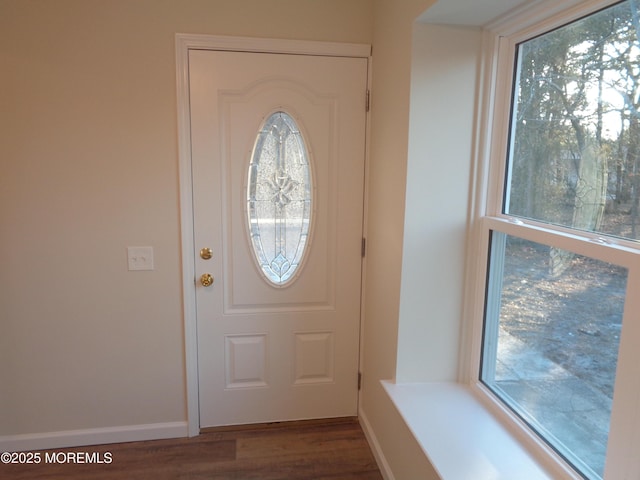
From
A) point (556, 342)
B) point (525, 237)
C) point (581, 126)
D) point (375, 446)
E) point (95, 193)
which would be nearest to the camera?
point (581, 126)

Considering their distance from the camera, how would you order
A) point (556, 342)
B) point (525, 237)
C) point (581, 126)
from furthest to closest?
1. point (525, 237)
2. point (556, 342)
3. point (581, 126)

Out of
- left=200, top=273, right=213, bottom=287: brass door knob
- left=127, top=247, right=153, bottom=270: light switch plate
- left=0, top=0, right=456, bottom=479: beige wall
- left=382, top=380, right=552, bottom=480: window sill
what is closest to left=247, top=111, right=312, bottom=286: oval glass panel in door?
left=200, top=273, right=213, bottom=287: brass door knob

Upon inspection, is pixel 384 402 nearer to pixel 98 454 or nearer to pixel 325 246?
pixel 325 246

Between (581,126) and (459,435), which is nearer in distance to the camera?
(581,126)

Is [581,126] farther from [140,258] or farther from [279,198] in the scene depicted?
[140,258]

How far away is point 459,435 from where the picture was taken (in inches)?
62.9

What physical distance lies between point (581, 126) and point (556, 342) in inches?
26.9

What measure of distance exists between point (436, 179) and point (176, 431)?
6.18 ft

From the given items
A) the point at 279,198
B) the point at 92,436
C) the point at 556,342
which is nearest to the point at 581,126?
the point at 556,342

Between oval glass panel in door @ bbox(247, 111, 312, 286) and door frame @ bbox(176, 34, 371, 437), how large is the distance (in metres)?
0.31

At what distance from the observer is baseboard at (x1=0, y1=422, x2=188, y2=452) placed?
2.26 metres

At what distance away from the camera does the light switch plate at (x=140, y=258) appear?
7.27 ft

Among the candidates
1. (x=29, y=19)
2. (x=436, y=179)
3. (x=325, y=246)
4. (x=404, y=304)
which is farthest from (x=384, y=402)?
(x=29, y=19)

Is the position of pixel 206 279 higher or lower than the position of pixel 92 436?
higher
